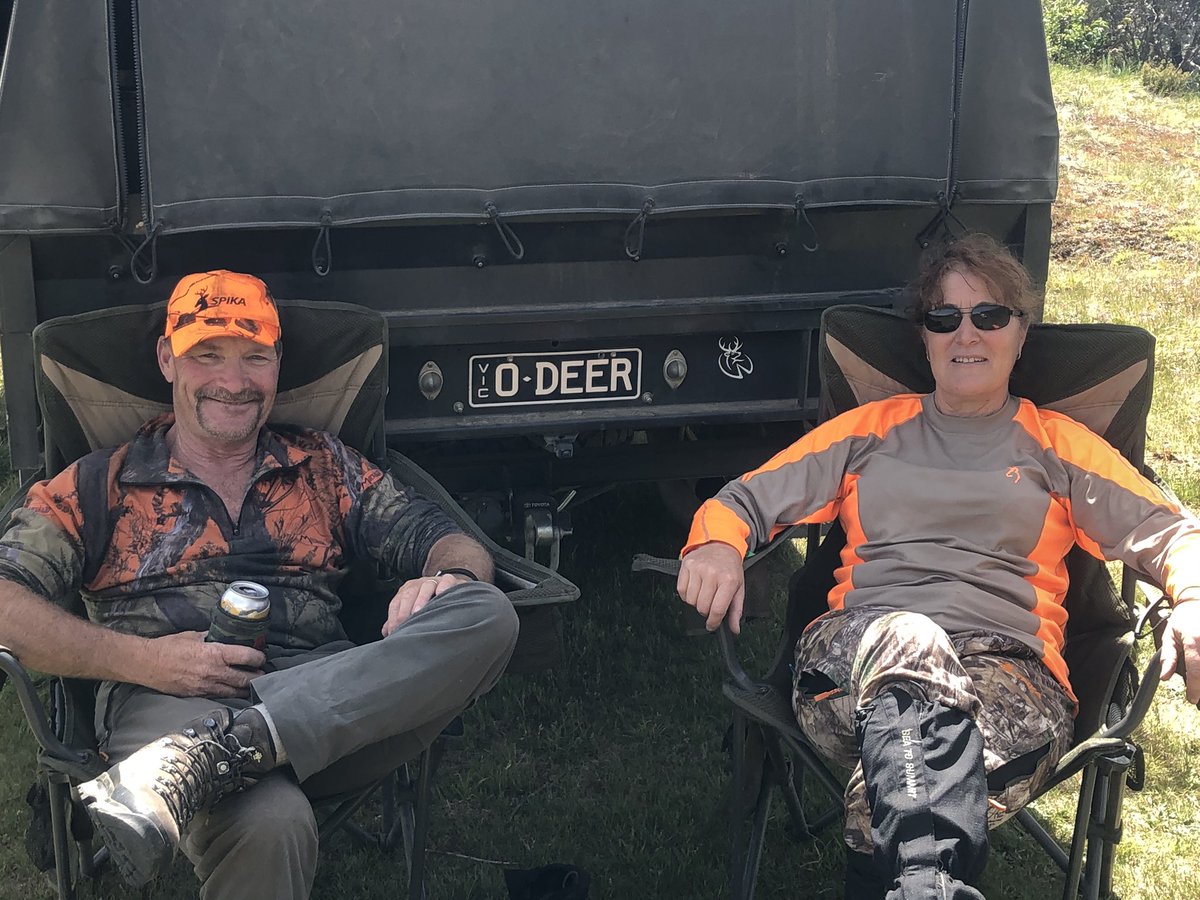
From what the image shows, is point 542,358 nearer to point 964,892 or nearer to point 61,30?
point 61,30

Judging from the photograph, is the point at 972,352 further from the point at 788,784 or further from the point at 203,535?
the point at 203,535

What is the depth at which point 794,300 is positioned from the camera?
365cm

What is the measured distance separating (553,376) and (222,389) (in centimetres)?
101

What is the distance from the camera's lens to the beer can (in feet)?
8.33

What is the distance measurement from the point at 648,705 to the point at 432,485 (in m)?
1.17

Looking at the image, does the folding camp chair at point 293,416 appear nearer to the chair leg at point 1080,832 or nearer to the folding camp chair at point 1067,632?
the folding camp chair at point 1067,632

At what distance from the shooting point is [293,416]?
10.7 ft

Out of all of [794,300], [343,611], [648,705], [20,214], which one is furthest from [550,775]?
[20,214]

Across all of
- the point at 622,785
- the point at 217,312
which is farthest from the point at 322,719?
the point at 622,785

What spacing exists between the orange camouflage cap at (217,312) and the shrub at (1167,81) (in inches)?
549

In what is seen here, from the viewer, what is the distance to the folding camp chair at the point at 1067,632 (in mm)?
2643

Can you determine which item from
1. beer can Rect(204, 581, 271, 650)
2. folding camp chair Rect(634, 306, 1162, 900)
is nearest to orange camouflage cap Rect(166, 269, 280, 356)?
beer can Rect(204, 581, 271, 650)

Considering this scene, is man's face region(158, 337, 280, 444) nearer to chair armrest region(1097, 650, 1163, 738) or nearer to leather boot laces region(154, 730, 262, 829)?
leather boot laces region(154, 730, 262, 829)

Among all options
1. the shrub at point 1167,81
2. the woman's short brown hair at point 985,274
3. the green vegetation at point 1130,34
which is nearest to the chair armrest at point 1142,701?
the woman's short brown hair at point 985,274
